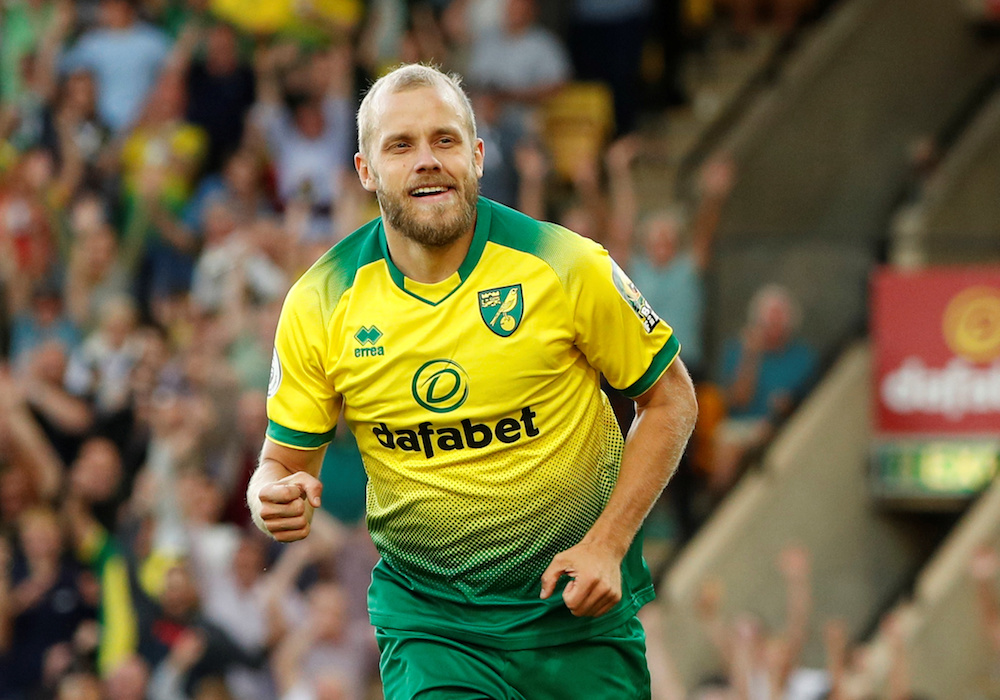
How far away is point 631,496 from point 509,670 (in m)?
0.55

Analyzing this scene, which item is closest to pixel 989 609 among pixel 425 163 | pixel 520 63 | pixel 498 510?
pixel 520 63

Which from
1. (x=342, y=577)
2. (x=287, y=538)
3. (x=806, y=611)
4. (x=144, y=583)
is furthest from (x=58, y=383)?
(x=287, y=538)

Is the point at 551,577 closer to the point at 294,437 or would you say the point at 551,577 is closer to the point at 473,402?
the point at 473,402

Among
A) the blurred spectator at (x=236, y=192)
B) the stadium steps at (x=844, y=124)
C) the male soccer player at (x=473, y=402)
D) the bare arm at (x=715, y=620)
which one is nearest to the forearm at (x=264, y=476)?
the male soccer player at (x=473, y=402)

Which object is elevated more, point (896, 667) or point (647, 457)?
point (647, 457)

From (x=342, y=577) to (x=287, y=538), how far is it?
545cm

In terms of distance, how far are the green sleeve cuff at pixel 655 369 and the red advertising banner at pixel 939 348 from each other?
665 centimetres

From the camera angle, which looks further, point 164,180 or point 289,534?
point 164,180

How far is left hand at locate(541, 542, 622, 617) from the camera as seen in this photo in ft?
12.6

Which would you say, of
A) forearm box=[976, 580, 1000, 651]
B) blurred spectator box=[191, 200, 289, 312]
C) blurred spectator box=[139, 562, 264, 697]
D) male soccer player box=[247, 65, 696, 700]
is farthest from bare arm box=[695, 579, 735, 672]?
male soccer player box=[247, 65, 696, 700]

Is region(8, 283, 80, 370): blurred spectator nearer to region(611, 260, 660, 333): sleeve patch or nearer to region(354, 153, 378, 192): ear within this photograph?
region(354, 153, 378, 192): ear

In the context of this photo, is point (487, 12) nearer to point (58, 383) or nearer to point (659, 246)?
point (659, 246)

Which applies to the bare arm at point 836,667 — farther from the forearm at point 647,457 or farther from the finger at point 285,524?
the finger at point 285,524

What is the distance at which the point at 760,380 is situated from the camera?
10.9 meters
